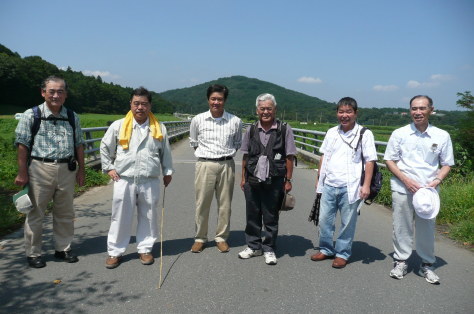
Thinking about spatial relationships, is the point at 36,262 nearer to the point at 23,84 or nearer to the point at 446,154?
the point at 446,154

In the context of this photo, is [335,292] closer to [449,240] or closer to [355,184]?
[355,184]

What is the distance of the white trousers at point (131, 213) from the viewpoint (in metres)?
3.73

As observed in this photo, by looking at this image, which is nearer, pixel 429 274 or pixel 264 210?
pixel 429 274

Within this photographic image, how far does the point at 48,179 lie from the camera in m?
3.58

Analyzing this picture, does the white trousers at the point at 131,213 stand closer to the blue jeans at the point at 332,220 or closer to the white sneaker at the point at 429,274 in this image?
the blue jeans at the point at 332,220

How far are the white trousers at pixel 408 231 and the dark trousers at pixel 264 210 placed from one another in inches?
47.3

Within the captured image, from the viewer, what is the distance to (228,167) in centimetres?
413

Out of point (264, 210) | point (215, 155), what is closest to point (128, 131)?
point (215, 155)

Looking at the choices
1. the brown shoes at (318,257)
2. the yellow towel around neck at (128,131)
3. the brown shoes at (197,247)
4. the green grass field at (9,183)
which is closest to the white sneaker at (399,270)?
the brown shoes at (318,257)

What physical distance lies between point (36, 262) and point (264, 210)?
2.39 meters

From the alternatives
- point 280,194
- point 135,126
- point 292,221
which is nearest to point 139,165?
point 135,126

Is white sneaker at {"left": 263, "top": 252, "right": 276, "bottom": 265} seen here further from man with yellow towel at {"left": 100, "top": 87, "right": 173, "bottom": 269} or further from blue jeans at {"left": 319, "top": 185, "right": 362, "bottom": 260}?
man with yellow towel at {"left": 100, "top": 87, "right": 173, "bottom": 269}

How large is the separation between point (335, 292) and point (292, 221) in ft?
7.97

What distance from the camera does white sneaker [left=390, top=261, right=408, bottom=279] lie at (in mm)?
3532
